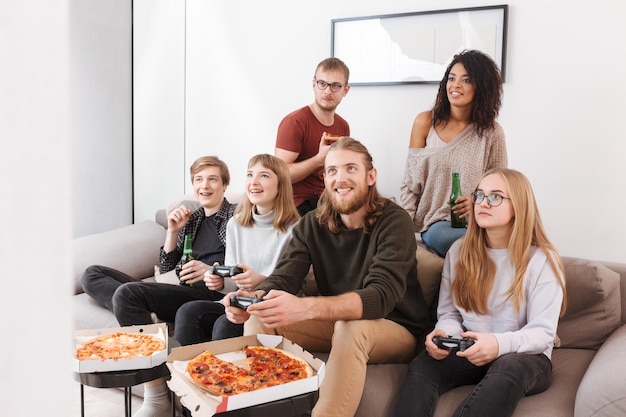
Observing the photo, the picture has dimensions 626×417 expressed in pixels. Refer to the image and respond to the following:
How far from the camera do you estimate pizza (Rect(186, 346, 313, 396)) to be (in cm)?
168

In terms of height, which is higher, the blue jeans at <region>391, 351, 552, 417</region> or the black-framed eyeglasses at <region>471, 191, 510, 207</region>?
the black-framed eyeglasses at <region>471, 191, 510, 207</region>

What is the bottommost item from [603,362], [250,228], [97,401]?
[97,401]

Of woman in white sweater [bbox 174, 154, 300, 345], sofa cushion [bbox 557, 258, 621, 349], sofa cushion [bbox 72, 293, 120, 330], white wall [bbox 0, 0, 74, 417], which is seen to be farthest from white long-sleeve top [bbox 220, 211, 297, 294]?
white wall [bbox 0, 0, 74, 417]

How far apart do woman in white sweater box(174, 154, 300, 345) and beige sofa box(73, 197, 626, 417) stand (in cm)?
44

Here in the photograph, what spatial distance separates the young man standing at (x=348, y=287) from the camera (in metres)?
1.99

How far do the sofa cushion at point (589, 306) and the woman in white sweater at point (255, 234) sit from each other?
113 centimetres

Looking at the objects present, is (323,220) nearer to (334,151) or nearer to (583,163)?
(334,151)

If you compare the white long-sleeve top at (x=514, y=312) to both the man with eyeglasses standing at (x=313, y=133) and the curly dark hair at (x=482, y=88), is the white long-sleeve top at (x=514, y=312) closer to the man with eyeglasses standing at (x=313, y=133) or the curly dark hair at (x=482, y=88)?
the curly dark hair at (x=482, y=88)

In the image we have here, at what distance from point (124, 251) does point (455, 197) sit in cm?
180

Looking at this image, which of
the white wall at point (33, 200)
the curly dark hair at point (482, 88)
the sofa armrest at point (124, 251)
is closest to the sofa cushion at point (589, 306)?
the curly dark hair at point (482, 88)

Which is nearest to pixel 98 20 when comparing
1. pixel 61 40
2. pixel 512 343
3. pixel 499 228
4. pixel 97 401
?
pixel 97 401

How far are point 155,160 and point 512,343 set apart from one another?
3.07m

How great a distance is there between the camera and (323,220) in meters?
2.41

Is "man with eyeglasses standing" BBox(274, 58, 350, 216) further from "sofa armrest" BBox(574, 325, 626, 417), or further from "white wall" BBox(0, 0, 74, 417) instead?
"white wall" BBox(0, 0, 74, 417)
